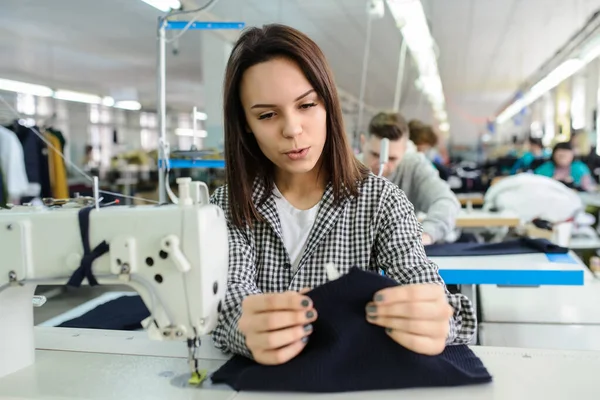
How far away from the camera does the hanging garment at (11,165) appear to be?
464 cm

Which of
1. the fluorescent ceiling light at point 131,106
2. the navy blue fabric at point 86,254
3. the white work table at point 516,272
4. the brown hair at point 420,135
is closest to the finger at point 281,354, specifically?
the navy blue fabric at point 86,254

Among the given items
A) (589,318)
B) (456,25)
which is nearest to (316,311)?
(589,318)

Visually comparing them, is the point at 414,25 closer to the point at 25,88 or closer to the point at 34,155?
the point at 34,155

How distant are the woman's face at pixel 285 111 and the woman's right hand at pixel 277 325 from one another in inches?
12.3

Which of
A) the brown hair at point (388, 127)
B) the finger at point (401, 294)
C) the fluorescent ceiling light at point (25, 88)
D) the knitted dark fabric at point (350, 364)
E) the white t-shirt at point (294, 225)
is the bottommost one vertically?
the knitted dark fabric at point (350, 364)

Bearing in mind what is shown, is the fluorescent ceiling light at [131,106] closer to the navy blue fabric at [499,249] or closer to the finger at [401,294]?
the navy blue fabric at [499,249]

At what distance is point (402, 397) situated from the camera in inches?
31.9

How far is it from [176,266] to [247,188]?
1.06 ft

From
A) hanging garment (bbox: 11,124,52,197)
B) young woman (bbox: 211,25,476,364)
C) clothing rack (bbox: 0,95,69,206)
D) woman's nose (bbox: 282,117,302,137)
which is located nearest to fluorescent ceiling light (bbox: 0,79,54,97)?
clothing rack (bbox: 0,95,69,206)

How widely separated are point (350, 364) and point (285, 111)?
45cm

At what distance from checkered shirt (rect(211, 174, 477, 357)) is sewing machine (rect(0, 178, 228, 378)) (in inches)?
5.2

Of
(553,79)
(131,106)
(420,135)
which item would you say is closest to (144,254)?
(420,135)

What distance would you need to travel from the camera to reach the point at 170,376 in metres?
0.94

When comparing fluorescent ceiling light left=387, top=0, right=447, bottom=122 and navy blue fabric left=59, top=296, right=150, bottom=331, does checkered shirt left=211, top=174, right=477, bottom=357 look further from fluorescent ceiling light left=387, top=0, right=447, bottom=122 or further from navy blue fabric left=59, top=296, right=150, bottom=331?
fluorescent ceiling light left=387, top=0, right=447, bottom=122
